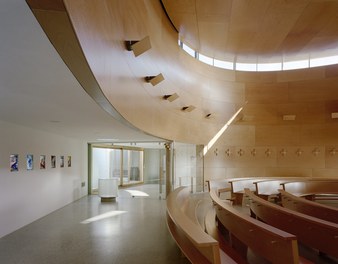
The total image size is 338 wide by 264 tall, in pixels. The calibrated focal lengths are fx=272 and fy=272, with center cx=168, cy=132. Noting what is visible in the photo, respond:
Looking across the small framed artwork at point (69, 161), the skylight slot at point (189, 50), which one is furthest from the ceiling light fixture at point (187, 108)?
the small framed artwork at point (69, 161)

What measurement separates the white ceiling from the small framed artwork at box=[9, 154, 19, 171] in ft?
5.36

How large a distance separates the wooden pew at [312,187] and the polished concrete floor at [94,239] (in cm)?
362

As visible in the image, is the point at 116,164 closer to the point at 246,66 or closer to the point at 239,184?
the point at 239,184

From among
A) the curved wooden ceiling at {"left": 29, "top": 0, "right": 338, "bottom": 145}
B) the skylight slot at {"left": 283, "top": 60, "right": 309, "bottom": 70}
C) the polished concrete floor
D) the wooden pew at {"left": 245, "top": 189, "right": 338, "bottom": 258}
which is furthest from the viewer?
the skylight slot at {"left": 283, "top": 60, "right": 309, "bottom": 70}

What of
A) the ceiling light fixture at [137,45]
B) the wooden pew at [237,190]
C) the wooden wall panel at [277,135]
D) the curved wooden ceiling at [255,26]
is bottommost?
the wooden pew at [237,190]

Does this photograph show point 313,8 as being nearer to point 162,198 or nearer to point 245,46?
point 245,46

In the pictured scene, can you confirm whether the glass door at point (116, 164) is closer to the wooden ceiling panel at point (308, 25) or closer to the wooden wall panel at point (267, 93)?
the wooden wall panel at point (267, 93)

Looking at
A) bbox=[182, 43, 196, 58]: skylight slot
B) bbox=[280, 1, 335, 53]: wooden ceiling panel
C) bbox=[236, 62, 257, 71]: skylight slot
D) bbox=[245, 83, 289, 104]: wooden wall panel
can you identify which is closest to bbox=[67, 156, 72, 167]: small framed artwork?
bbox=[182, 43, 196, 58]: skylight slot

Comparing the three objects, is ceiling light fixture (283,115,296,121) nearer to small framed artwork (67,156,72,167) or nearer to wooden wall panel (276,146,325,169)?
wooden wall panel (276,146,325,169)

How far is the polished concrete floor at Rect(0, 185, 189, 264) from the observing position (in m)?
3.85

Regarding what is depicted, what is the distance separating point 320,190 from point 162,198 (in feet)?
15.6

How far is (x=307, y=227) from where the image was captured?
322 centimetres

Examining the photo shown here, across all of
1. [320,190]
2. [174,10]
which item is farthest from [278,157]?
[174,10]

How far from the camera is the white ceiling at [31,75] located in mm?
1397
